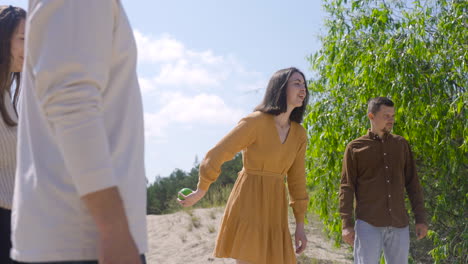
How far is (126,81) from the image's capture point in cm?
145

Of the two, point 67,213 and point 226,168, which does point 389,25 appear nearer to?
point 67,213

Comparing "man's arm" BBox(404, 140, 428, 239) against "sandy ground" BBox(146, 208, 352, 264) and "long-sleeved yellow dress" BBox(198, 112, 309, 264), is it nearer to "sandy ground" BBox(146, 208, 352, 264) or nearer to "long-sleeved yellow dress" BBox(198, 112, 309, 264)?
"long-sleeved yellow dress" BBox(198, 112, 309, 264)

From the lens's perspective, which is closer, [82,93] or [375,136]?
[82,93]

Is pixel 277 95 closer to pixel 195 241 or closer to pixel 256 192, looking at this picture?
pixel 256 192

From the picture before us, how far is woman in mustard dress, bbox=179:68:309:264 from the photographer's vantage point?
14.7ft

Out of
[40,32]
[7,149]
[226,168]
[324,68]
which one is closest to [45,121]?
[40,32]

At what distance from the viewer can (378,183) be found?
545 cm

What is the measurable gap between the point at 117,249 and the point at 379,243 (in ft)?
14.6

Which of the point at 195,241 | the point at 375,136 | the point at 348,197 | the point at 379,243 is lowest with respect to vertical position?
the point at 195,241

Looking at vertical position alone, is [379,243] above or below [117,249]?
below

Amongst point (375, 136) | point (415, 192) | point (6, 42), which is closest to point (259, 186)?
point (375, 136)

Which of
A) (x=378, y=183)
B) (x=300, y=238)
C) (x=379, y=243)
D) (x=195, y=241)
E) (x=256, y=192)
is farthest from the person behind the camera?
(x=195, y=241)

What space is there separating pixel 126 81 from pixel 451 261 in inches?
275

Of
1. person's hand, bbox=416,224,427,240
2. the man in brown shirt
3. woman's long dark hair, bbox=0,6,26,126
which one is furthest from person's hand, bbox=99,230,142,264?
person's hand, bbox=416,224,427,240
